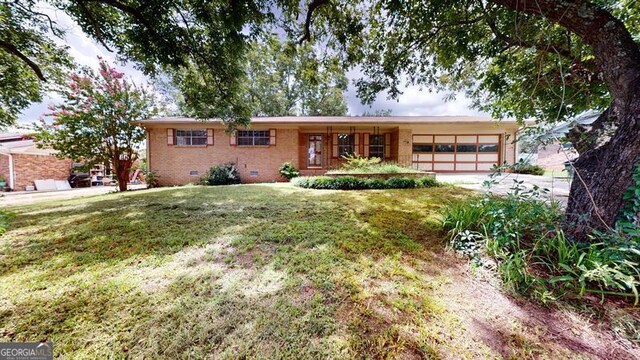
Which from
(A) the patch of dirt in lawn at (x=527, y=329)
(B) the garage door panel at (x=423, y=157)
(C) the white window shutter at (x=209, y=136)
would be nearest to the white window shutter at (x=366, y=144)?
(B) the garage door panel at (x=423, y=157)

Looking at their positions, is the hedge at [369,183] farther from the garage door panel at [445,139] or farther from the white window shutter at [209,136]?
the white window shutter at [209,136]

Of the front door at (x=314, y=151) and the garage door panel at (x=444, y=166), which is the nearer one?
the front door at (x=314, y=151)

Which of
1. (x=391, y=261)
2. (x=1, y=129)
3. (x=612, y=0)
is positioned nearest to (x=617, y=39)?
(x=612, y=0)

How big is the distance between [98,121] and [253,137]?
20.0ft

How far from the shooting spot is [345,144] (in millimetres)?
12609

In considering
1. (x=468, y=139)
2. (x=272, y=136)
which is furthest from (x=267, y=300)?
(x=468, y=139)

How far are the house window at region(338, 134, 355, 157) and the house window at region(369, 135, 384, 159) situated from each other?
121cm

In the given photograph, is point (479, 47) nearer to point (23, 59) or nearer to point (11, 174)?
point (23, 59)

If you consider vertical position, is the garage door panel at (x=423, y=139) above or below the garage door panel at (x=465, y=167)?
above

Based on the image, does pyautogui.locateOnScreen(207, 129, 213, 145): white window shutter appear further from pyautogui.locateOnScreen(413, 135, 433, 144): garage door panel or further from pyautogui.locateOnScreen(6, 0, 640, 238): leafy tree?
pyautogui.locateOnScreen(413, 135, 433, 144): garage door panel

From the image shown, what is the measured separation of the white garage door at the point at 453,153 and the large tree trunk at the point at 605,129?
10623 mm

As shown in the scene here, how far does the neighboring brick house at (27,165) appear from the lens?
40.7ft

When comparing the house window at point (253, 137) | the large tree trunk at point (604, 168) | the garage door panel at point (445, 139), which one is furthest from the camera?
the garage door panel at point (445, 139)

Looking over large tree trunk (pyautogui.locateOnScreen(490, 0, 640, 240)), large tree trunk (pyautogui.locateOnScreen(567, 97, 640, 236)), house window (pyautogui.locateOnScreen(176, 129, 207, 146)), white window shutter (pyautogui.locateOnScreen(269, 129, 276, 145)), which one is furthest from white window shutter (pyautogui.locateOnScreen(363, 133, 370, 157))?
large tree trunk (pyautogui.locateOnScreen(567, 97, 640, 236))
